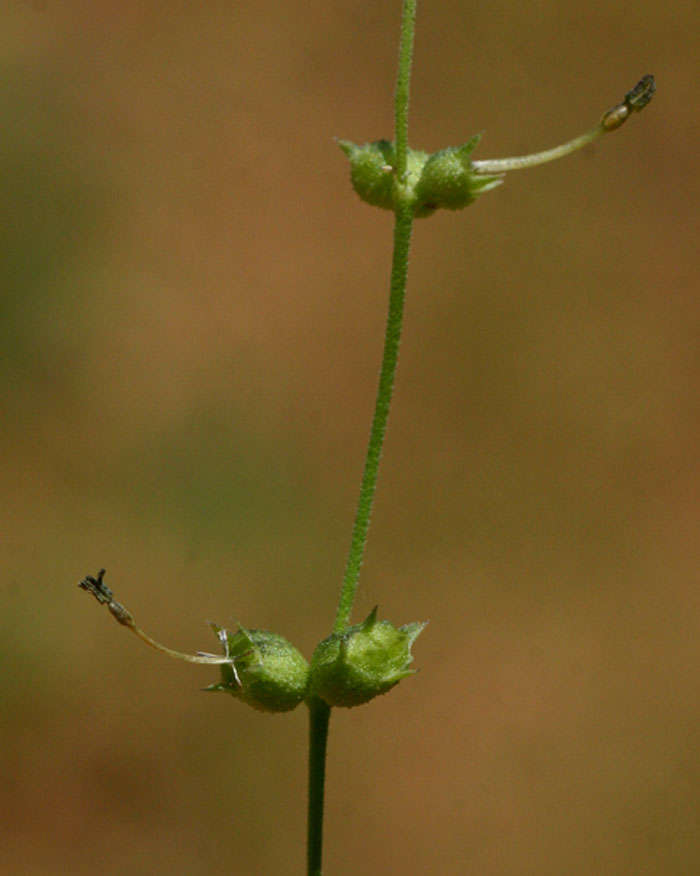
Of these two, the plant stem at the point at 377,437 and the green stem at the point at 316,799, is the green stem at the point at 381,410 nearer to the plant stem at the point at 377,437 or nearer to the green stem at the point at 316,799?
the plant stem at the point at 377,437

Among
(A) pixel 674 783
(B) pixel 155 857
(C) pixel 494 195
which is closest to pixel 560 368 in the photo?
(C) pixel 494 195

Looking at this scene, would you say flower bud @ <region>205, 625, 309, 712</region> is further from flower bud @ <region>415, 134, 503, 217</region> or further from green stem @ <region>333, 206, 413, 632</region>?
flower bud @ <region>415, 134, 503, 217</region>

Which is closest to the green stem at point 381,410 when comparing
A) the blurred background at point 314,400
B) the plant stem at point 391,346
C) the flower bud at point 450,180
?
the plant stem at point 391,346

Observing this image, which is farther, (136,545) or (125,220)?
(125,220)

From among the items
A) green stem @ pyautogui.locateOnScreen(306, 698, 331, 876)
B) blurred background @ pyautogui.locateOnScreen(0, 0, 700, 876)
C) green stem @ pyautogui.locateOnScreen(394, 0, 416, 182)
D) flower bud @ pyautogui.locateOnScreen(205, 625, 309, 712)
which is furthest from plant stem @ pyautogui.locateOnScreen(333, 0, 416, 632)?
blurred background @ pyautogui.locateOnScreen(0, 0, 700, 876)

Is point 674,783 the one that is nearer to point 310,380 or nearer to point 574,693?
point 574,693
